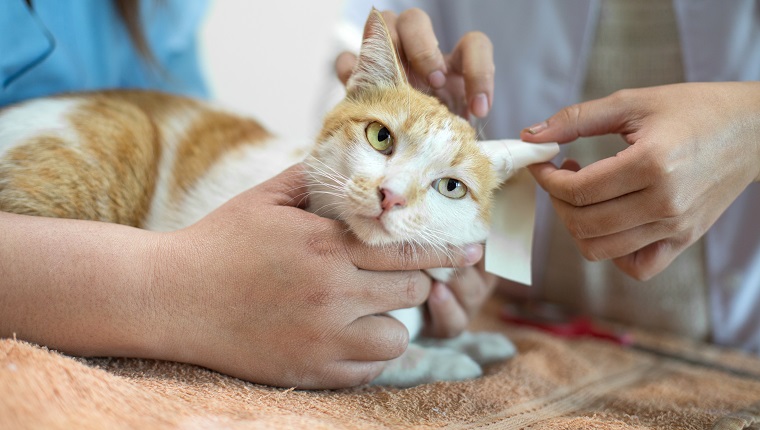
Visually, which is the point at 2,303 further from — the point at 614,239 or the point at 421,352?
the point at 614,239

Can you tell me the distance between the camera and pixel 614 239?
3.13 feet

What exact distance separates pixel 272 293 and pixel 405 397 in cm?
27

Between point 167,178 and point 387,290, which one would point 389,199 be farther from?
point 167,178

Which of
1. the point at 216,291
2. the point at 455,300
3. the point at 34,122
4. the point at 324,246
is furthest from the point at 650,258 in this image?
the point at 34,122

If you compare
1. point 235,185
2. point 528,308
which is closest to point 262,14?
point 235,185

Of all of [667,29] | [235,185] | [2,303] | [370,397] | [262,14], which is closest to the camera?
[2,303]

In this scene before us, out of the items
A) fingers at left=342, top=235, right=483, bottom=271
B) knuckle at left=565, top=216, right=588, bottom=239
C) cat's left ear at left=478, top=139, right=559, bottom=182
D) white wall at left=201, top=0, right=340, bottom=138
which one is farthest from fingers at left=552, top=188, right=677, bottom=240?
white wall at left=201, top=0, right=340, bottom=138

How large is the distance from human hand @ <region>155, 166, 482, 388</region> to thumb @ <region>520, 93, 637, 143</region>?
326 mm

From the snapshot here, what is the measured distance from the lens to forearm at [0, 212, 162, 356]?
80 centimetres

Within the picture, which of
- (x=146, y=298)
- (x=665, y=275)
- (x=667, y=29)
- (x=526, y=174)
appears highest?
(x=667, y=29)

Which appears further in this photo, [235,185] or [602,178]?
[235,185]

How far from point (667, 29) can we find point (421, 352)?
3.73 ft

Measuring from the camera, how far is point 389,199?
82 cm

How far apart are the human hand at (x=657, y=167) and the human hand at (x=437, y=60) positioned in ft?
0.40
